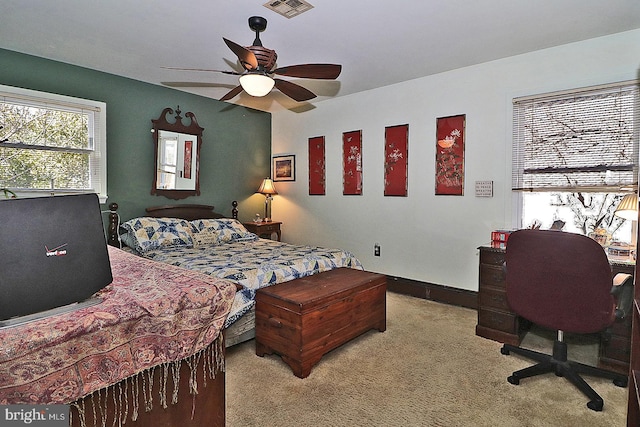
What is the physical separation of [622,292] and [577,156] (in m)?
1.29

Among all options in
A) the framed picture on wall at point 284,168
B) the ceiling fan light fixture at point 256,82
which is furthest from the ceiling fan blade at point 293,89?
the framed picture on wall at point 284,168

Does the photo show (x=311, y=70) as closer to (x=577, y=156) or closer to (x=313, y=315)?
(x=313, y=315)

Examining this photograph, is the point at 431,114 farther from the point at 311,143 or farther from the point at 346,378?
the point at 346,378

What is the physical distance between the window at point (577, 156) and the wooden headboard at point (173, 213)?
12.3ft

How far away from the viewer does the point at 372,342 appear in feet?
9.36

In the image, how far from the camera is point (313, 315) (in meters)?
2.39

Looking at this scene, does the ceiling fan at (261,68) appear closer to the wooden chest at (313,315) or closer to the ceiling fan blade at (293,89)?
the ceiling fan blade at (293,89)

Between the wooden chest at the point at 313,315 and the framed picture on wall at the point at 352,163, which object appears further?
the framed picture on wall at the point at 352,163

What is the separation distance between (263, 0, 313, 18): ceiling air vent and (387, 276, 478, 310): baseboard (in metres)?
3.07

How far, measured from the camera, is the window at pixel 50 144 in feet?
10.9

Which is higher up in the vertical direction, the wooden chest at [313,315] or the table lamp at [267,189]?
the table lamp at [267,189]

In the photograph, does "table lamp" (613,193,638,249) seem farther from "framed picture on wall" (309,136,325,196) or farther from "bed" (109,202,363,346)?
"framed picture on wall" (309,136,325,196)

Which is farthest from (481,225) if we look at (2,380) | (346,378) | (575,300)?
(2,380)

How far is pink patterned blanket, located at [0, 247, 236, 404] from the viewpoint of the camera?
869 millimetres
